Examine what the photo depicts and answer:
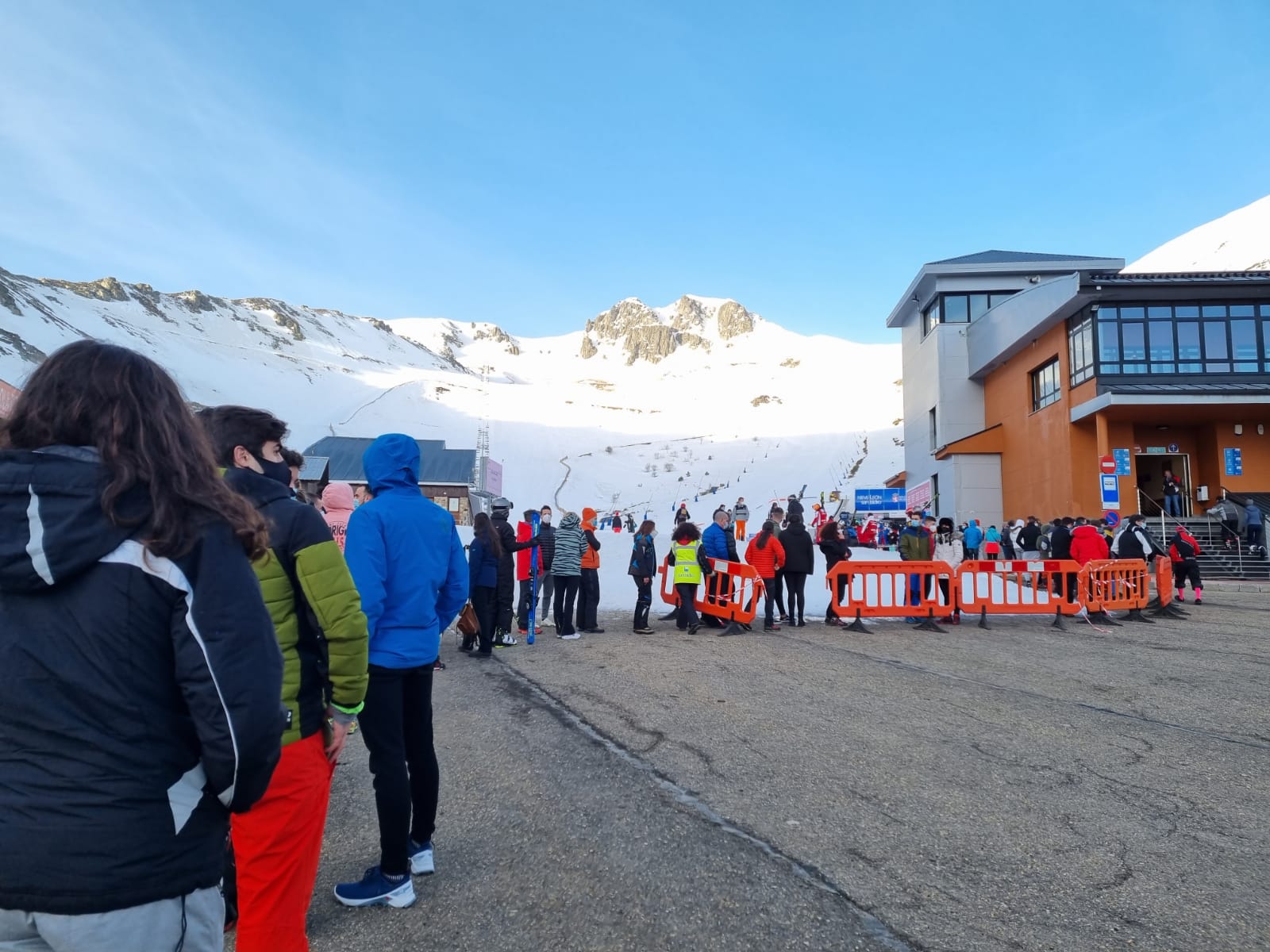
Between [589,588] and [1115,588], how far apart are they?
8.63 m

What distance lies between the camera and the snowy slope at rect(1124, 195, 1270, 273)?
14950 centimetres

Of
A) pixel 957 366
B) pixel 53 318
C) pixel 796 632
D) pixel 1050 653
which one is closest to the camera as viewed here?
pixel 1050 653

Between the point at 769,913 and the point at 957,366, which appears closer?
the point at 769,913

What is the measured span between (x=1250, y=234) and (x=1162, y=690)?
20470 cm

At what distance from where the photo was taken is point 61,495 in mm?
1511

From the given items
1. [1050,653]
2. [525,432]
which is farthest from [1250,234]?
[1050,653]

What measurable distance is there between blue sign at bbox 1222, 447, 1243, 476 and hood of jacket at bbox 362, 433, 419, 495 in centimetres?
2939

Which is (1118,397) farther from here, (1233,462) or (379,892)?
(379,892)

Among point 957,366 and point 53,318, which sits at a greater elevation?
point 53,318

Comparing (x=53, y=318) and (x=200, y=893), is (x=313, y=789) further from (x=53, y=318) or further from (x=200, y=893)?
(x=53, y=318)

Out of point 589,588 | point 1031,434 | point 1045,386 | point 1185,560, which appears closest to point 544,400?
point 1031,434

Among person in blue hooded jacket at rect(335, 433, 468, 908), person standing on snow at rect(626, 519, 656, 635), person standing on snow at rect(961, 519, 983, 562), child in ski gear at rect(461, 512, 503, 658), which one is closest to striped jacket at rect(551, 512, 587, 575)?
person standing on snow at rect(626, 519, 656, 635)

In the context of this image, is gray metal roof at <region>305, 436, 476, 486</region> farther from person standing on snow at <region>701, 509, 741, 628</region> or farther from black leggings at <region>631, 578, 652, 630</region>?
black leggings at <region>631, 578, 652, 630</region>

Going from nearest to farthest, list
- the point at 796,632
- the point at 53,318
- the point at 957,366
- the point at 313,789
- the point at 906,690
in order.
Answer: the point at 313,789, the point at 906,690, the point at 796,632, the point at 957,366, the point at 53,318
